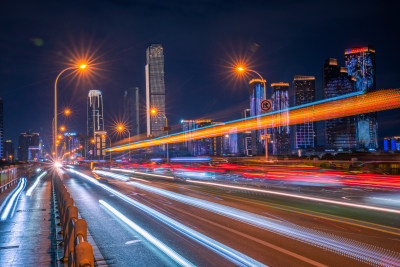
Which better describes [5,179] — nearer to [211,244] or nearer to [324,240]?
[211,244]

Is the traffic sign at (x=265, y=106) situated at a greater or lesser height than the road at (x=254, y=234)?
greater

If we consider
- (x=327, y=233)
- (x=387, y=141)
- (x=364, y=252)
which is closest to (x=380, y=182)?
(x=327, y=233)

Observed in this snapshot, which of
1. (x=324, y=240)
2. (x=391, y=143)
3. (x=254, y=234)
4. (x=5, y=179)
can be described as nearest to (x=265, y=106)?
(x=254, y=234)

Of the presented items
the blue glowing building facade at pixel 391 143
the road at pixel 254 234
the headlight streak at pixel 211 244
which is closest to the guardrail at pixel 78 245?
the road at pixel 254 234

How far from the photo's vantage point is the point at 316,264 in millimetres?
6988

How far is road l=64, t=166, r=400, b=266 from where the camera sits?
7.52 meters

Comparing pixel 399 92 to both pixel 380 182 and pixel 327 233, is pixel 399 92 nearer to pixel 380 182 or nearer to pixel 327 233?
pixel 380 182

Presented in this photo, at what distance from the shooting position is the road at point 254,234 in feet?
24.7

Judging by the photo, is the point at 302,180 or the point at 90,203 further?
the point at 302,180

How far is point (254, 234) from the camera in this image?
32.2ft

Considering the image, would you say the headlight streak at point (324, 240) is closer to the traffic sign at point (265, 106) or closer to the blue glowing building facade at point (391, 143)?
the traffic sign at point (265, 106)

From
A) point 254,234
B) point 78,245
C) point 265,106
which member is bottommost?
point 254,234

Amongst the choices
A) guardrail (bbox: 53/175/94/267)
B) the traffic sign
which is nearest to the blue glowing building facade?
the traffic sign

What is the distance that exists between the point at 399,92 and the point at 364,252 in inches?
1351
